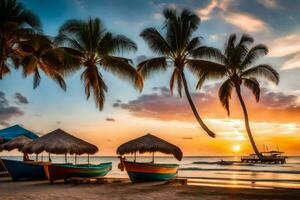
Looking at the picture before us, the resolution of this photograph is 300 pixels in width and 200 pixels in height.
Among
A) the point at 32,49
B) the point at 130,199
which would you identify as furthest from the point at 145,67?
the point at 130,199

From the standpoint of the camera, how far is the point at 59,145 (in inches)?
639

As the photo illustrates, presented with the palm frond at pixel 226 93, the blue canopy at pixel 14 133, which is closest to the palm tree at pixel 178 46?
the palm frond at pixel 226 93

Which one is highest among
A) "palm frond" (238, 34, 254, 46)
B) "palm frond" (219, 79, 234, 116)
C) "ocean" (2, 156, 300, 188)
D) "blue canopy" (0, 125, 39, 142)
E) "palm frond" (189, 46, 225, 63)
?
"palm frond" (238, 34, 254, 46)

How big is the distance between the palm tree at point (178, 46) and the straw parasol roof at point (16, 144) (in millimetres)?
8758

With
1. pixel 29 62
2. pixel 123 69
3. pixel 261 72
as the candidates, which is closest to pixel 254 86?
pixel 261 72

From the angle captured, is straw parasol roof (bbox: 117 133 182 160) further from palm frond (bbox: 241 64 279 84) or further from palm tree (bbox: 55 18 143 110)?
palm frond (bbox: 241 64 279 84)

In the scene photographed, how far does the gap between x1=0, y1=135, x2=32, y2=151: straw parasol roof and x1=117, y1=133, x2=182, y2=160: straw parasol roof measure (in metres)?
5.76

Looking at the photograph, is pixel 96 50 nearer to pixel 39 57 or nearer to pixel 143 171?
pixel 39 57

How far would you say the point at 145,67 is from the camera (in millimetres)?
22219

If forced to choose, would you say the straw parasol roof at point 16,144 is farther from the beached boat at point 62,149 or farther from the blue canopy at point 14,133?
the beached boat at point 62,149

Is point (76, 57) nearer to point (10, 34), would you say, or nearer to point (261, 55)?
point (10, 34)

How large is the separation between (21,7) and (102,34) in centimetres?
571

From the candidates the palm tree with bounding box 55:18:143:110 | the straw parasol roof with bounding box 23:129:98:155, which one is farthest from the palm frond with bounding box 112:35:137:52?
the straw parasol roof with bounding box 23:129:98:155

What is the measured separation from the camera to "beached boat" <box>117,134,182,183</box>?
52.5ft
